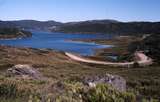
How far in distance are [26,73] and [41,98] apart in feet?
38.2

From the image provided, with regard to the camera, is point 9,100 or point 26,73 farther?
point 26,73

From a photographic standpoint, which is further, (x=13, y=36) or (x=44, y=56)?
(x=13, y=36)

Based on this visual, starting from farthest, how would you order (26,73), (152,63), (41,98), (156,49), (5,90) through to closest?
(156,49) → (152,63) → (26,73) → (5,90) → (41,98)

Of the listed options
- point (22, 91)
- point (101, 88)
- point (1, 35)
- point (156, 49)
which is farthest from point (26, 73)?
point (1, 35)

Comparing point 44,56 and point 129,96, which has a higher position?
point 129,96

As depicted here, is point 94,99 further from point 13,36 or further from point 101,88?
point 13,36

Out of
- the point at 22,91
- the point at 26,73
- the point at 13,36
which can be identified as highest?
the point at 22,91

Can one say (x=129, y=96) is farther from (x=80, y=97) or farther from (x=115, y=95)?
(x=80, y=97)

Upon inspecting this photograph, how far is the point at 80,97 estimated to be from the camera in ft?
25.2

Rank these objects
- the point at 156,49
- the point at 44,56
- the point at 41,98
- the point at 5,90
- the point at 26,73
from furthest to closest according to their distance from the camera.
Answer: the point at 156,49 < the point at 44,56 < the point at 26,73 < the point at 5,90 < the point at 41,98

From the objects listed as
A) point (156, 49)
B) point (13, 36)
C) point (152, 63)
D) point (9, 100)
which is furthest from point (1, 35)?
point (9, 100)

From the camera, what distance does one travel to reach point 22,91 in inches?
357

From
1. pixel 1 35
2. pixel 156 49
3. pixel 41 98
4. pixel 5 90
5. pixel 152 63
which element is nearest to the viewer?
pixel 41 98

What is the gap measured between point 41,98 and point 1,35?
605 ft
